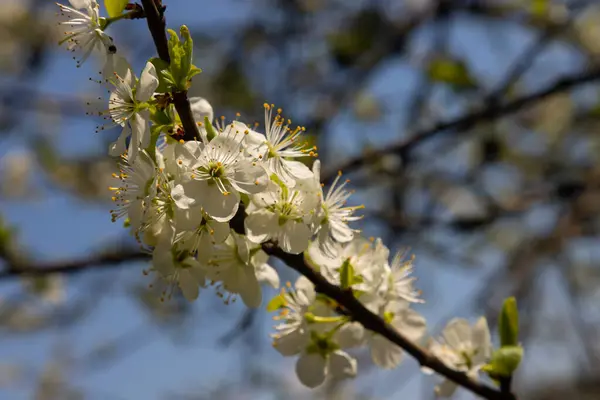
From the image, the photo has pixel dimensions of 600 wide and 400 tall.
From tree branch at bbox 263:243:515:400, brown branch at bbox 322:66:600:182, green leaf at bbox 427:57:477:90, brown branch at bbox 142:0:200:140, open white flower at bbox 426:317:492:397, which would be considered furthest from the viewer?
green leaf at bbox 427:57:477:90

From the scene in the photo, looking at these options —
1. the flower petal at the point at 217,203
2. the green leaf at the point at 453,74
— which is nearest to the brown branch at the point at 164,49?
the flower petal at the point at 217,203

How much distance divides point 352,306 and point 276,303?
8.8 inches

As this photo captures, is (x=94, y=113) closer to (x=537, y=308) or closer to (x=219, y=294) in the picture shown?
(x=219, y=294)

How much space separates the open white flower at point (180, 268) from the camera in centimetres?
104

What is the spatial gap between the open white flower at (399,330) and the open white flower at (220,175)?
1.48 feet

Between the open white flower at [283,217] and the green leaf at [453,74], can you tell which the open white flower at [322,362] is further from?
the green leaf at [453,74]

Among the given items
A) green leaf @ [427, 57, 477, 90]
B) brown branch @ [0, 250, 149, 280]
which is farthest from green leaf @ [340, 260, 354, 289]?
green leaf @ [427, 57, 477, 90]

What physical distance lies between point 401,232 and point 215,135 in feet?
7.00

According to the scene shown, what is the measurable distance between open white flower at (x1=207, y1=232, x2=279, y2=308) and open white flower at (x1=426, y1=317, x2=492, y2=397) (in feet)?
1.46

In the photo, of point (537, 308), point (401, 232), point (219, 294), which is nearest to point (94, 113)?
point (219, 294)

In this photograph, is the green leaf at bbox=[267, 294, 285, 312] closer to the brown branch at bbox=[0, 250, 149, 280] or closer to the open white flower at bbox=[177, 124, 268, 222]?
the open white flower at bbox=[177, 124, 268, 222]

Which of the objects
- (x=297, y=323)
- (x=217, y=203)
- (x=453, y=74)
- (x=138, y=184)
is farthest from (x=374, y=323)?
(x=453, y=74)

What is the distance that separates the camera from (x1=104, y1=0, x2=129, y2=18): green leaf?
949 mm

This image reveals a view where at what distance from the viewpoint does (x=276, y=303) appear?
1.24 meters
